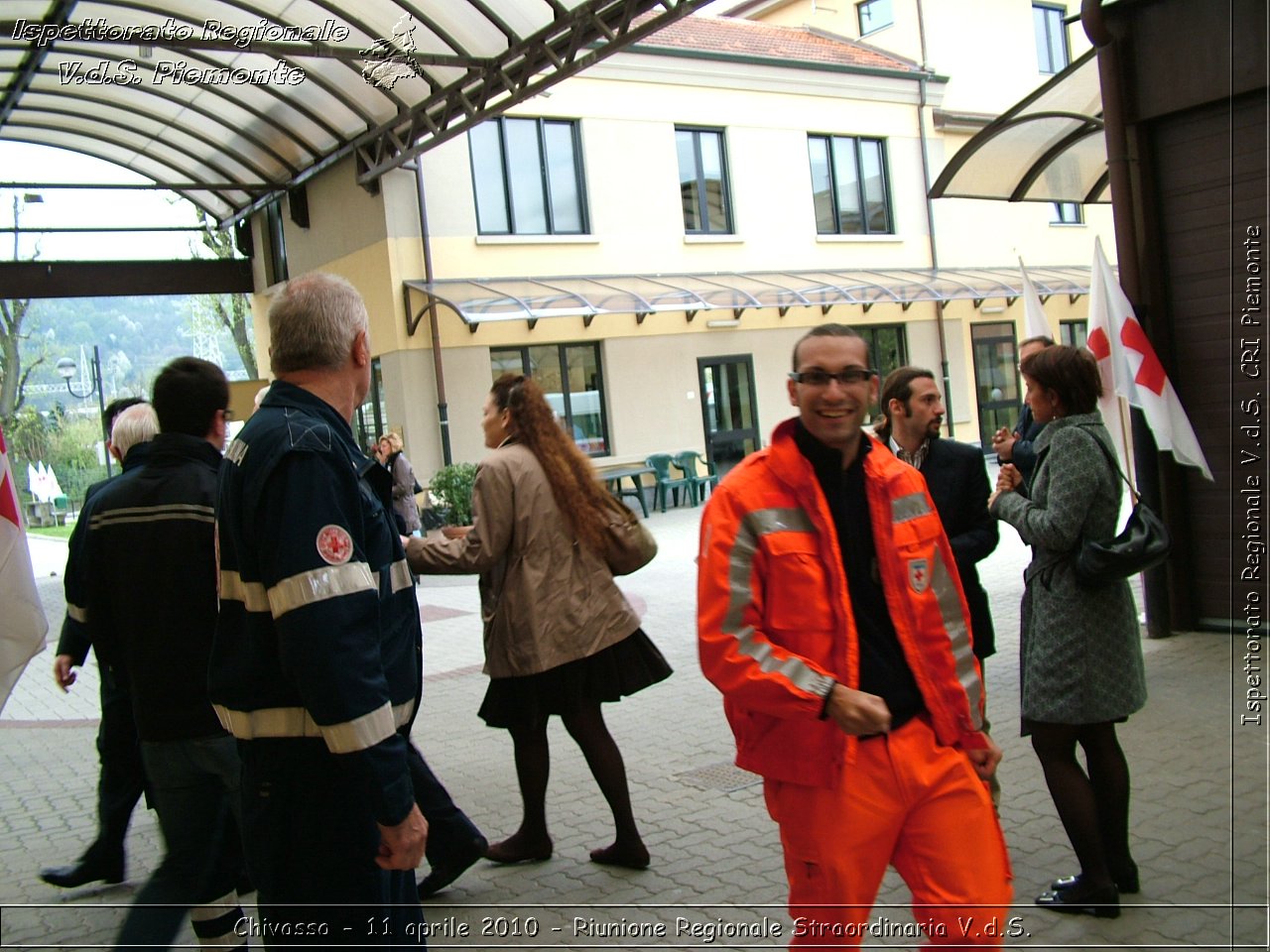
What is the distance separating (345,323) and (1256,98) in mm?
6241

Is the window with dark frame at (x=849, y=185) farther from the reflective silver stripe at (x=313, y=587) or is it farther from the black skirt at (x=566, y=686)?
the reflective silver stripe at (x=313, y=587)

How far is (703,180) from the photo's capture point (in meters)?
23.1

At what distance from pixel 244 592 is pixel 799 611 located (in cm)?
131

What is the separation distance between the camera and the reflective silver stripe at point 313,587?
2.55 metres

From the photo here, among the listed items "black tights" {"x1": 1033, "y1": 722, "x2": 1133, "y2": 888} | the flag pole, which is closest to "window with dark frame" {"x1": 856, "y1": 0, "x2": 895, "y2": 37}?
the flag pole

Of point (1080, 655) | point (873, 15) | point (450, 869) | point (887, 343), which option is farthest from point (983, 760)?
point (873, 15)

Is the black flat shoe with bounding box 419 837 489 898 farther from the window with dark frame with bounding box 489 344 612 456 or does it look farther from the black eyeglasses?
the window with dark frame with bounding box 489 344 612 456

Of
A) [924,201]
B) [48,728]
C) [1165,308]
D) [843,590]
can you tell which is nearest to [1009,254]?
[924,201]

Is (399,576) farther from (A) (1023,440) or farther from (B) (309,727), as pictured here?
(A) (1023,440)

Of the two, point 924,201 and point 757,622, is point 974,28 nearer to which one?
point 924,201

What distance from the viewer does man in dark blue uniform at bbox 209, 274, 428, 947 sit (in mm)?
2570

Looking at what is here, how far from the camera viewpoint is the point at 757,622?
9.37 ft

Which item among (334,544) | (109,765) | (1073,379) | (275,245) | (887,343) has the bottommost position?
(109,765)

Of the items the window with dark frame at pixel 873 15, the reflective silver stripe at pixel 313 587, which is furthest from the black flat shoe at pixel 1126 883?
the window with dark frame at pixel 873 15
